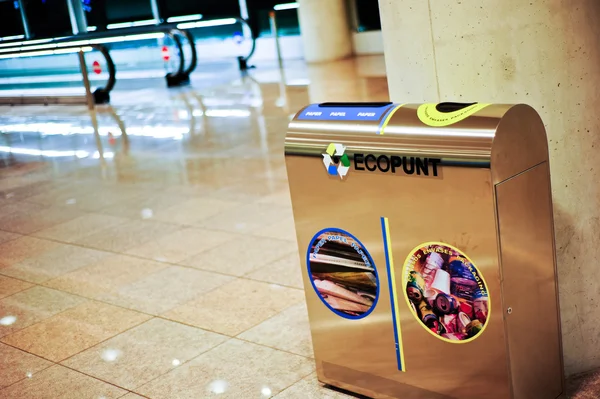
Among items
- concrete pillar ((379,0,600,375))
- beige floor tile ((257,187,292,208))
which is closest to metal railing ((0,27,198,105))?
beige floor tile ((257,187,292,208))

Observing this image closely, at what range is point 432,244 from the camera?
3143 mm

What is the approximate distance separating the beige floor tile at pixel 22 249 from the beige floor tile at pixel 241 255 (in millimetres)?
1618

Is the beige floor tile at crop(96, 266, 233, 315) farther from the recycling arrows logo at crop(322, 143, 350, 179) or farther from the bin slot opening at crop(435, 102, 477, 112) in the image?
the bin slot opening at crop(435, 102, 477, 112)

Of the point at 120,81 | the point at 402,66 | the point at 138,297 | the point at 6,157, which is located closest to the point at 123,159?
the point at 6,157

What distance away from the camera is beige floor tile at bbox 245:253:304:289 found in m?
5.26

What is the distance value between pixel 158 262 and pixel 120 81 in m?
14.5

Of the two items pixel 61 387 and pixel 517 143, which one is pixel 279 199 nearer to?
pixel 61 387

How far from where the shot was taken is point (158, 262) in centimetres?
600

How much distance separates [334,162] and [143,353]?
1864 mm

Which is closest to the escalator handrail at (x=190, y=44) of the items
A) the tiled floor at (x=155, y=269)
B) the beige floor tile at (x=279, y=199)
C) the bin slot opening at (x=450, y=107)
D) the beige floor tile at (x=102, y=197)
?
the tiled floor at (x=155, y=269)

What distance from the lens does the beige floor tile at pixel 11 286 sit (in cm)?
579

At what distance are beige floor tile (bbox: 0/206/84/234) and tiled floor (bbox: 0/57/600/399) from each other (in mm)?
27

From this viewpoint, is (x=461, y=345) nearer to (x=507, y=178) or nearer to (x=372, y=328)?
(x=372, y=328)

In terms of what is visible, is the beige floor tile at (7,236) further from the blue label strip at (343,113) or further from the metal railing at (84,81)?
the metal railing at (84,81)
